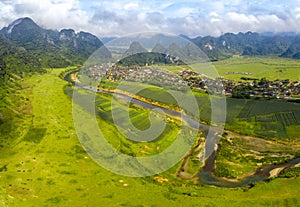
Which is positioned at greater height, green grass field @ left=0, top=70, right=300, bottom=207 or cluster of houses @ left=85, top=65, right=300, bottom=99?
cluster of houses @ left=85, top=65, right=300, bottom=99

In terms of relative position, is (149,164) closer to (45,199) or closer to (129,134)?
(129,134)

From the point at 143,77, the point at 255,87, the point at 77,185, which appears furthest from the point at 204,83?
the point at 77,185

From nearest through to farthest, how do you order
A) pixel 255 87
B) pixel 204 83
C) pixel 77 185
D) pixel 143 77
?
pixel 77 185, pixel 255 87, pixel 204 83, pixel 143 77

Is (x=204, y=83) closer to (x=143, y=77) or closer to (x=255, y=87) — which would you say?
(x=255, y=87)

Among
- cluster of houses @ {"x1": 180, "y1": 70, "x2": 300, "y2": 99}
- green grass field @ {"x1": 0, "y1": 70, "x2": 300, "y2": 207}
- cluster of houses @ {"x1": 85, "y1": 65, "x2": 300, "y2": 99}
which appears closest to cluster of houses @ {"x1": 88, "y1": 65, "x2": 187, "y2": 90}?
cluster of houses @ {"x1": 85, "y1": 65, "x2": 300, "y2": 99}

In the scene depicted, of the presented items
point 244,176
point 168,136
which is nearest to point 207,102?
point 168,136

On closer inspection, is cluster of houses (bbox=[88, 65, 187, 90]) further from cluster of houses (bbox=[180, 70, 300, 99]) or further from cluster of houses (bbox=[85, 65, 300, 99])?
cluster of houses (bbox=[180, 70, 300, 99])
